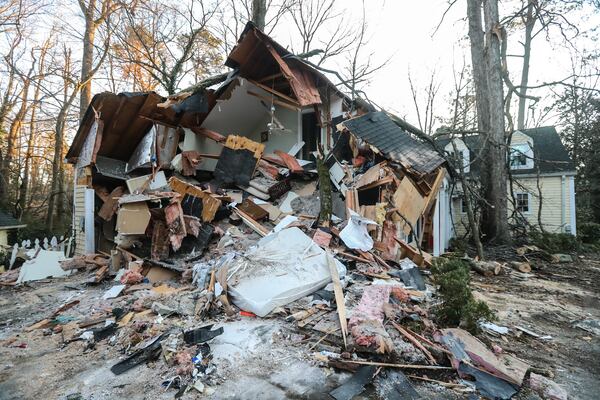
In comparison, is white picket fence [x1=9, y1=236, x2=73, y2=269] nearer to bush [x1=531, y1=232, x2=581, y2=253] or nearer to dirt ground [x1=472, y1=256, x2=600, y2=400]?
dirt ground [x1=472, y1=256, x2=600, y2=400]

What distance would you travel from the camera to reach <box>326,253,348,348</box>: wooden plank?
3.32m

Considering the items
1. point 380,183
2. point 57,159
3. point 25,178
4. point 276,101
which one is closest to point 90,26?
point 57,159

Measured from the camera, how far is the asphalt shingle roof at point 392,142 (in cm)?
769

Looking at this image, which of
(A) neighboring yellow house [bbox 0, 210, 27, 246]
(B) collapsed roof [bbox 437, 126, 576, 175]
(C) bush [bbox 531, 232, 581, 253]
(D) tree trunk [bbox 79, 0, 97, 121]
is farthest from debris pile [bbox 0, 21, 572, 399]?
(B) collapsed roof [bbox 437, 126, 576, 175]

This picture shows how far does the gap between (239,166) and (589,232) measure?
16843 mm

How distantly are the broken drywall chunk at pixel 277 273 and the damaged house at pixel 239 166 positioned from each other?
47.6 inches

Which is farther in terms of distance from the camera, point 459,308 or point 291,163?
point 291,163

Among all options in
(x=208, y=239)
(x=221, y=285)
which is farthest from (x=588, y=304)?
(x=208, y=239)

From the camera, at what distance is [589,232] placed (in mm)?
14914

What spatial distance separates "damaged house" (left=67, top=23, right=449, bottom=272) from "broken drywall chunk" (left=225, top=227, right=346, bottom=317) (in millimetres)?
1210

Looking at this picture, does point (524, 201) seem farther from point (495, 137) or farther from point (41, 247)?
point (41, 247)

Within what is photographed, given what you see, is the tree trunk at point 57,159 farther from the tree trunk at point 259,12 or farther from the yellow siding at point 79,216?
the tree trunk at point 259,12

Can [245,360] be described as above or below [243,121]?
below

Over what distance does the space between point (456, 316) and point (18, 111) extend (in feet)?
74.4
